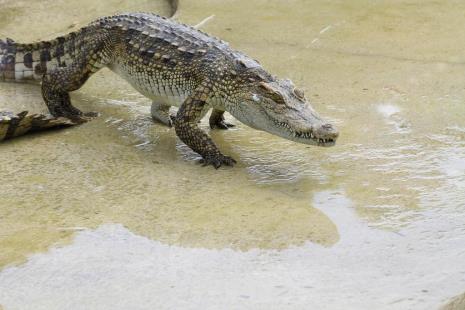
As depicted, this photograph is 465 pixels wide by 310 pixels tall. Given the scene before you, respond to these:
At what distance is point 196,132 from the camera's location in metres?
5.34

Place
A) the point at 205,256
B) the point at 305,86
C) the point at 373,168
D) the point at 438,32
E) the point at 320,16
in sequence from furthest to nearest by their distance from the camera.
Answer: the point at 320,16 → the point at 438,32 → the point at 305,86 → the point at 373,168 → the point at 205,256

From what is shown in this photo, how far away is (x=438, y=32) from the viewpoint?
7.36m

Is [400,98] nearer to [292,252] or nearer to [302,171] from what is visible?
[302,171]

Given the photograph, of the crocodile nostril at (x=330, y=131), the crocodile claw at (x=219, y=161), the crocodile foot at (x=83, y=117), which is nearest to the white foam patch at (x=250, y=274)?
the crocodile nostril at (x=330, y=131)

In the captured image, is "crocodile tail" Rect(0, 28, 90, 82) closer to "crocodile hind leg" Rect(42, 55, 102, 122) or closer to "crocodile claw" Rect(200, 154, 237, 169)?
"crocodile hind leg" Rect(42, 55, 102, 122)

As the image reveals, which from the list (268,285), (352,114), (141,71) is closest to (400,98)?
(352,114)

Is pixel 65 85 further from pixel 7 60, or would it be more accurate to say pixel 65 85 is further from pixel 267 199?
pixel 267 199

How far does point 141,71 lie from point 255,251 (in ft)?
7.36

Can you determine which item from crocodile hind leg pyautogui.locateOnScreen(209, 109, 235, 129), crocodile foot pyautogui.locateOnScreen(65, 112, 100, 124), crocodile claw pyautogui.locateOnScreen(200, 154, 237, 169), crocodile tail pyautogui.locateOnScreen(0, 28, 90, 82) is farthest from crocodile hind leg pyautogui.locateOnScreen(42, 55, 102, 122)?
crocodile claw pyautogui.locateOnScreen(200, 154, 237, 169)

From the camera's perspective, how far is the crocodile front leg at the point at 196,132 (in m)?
5.24

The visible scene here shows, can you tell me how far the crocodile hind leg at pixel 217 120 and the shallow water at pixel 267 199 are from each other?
10 cm

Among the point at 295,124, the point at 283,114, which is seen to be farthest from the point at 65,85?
the point at 295,124

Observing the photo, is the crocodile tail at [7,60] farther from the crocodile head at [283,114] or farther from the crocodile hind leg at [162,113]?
the crocodile head at [283,114]

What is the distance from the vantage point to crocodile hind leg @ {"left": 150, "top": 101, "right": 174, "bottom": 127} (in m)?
5.99
